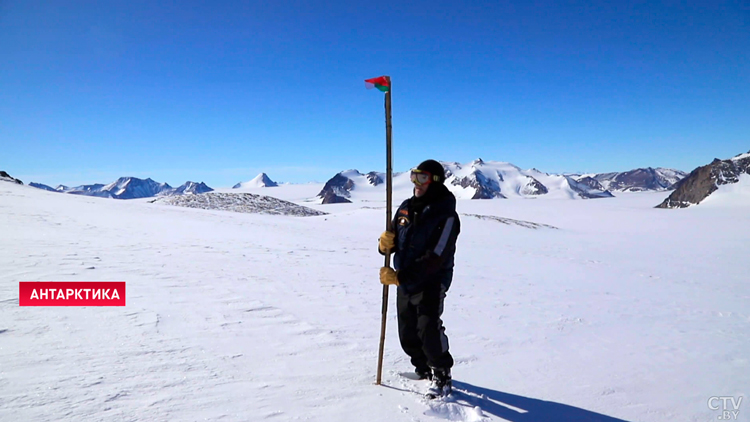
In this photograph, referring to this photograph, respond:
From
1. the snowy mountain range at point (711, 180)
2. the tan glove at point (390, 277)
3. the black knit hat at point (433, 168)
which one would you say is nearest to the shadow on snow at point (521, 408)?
the tan glove at point (390, 277)

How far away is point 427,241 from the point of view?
3.75m

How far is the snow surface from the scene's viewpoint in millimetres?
3496

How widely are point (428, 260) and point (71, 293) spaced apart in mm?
6240

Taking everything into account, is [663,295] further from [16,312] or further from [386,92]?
[16,312]

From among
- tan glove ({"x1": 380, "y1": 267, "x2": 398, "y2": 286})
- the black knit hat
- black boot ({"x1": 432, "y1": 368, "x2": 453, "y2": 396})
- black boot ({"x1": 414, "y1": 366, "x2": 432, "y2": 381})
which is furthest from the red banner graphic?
the black knit hat

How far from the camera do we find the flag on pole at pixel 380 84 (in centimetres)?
416

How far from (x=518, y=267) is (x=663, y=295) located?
165 inches

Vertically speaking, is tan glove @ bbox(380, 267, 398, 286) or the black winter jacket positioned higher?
the black winter jacket

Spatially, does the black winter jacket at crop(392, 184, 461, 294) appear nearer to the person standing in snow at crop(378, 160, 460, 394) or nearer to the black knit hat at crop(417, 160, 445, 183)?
the person standing in snow at crop(378, 160, 460, 394)

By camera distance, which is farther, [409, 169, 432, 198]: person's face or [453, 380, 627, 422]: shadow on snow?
[409, 169, 432, 198]: person's face

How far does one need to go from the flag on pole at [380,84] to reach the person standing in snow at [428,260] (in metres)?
1.00

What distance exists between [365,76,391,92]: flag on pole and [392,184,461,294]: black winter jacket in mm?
1281

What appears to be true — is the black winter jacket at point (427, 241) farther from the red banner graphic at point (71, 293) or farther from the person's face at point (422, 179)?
the red banner graphic at point (71, 293)

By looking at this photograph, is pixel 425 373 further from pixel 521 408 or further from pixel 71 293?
pixel 71 293
